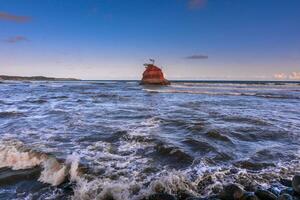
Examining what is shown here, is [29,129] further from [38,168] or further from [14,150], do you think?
[38,168]

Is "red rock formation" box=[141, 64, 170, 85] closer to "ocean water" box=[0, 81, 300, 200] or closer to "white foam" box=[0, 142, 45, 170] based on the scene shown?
"ocean water" box=[0, 81, 300, 200]

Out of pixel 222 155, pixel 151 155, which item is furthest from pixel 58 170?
pixel 222 155

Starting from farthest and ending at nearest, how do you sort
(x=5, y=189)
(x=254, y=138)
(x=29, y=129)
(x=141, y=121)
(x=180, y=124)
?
(x=141, y=121) < (x=180, y=124) < (x=29, y=129) < (x=254, y=138) < (x=5, y=189)

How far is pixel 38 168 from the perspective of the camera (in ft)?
25.6

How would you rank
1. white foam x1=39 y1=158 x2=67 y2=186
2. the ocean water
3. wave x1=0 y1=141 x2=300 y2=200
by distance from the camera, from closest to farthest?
1. wave x1=0 y1=141 x2=300 y2=200
2. the ocean water
3. white foam x1=39 y1=158 x2=67 y2=186

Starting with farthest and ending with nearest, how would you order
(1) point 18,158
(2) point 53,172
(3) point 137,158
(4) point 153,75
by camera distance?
(4) point 153,75 < (3) point 137,158 < (1) point 18,158 < (2) point 53,172

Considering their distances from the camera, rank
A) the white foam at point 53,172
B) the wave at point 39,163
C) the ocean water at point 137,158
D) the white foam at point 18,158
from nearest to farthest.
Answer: the ocean water at point 137,158 → the white foam at point 53,172 → the wave at point 39,163 → the white foam at point 18,158

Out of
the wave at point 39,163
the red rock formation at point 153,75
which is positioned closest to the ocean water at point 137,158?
the wave at point 39,163

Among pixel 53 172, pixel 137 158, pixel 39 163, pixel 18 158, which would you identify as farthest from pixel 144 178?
pixel 18 158

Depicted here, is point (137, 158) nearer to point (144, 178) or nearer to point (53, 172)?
point (144, 178)

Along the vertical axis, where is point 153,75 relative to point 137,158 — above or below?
above

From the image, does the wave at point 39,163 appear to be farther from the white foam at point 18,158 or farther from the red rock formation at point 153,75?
the red rock formation at point 153,75

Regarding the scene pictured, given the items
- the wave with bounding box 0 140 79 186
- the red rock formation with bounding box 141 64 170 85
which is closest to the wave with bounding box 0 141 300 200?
the wave with bounding box 0 140 79 186

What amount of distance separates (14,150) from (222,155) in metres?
6.45
